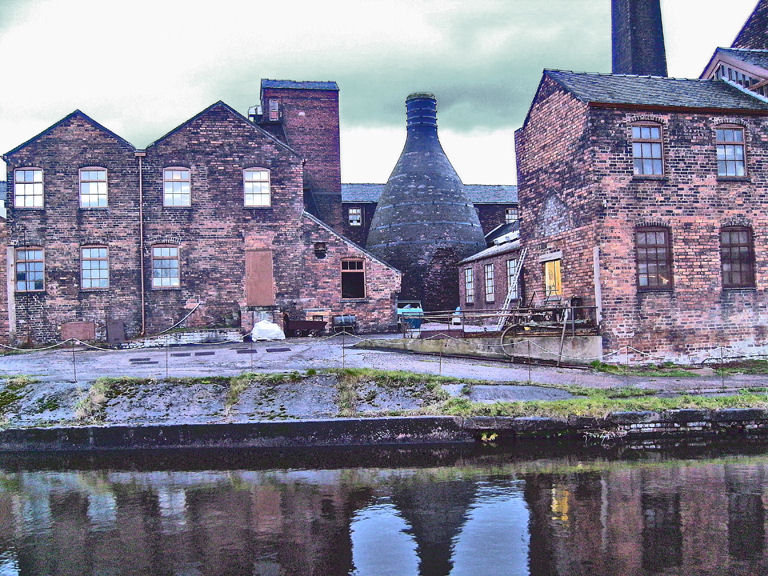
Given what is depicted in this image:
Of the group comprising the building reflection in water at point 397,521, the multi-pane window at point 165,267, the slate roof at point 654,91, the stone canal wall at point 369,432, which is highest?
the slate roof at point 654,91

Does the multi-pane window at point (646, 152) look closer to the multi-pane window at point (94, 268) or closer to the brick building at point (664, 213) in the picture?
the brick building at point (664, 213)

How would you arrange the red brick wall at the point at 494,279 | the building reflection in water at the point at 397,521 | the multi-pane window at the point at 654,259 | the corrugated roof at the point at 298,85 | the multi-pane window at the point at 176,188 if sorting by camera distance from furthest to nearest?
the corrugated roof at the point at 298,85
the multi-pane window at the point at 176,188
the red brick wall at the point at 494,279
the multi-pane window at the point at 654,259
the building reflection in water at the point at 397,521

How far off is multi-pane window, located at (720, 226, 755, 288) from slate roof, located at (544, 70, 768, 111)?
9.98 ft

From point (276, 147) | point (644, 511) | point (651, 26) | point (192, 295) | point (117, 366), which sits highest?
point (651, 26)

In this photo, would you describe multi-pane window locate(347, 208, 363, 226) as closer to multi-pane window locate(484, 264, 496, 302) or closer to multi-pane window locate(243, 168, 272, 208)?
multi-pane window locate(484, 264, 496, 302)

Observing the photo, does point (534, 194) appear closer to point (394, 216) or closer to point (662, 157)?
point (662, 157)

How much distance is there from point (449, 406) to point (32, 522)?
234 inches

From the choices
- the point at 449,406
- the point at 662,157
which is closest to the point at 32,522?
the point at 449,406

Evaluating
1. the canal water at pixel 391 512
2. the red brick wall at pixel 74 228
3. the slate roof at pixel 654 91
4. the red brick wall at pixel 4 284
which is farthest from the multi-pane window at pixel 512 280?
the red brick wall at pixel 4 284

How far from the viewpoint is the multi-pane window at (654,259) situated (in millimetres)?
16625

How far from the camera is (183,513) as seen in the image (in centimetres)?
746

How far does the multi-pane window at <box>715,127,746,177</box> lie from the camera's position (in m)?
17.4

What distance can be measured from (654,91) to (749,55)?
6162 mm

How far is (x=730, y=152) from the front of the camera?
57.2 ft
